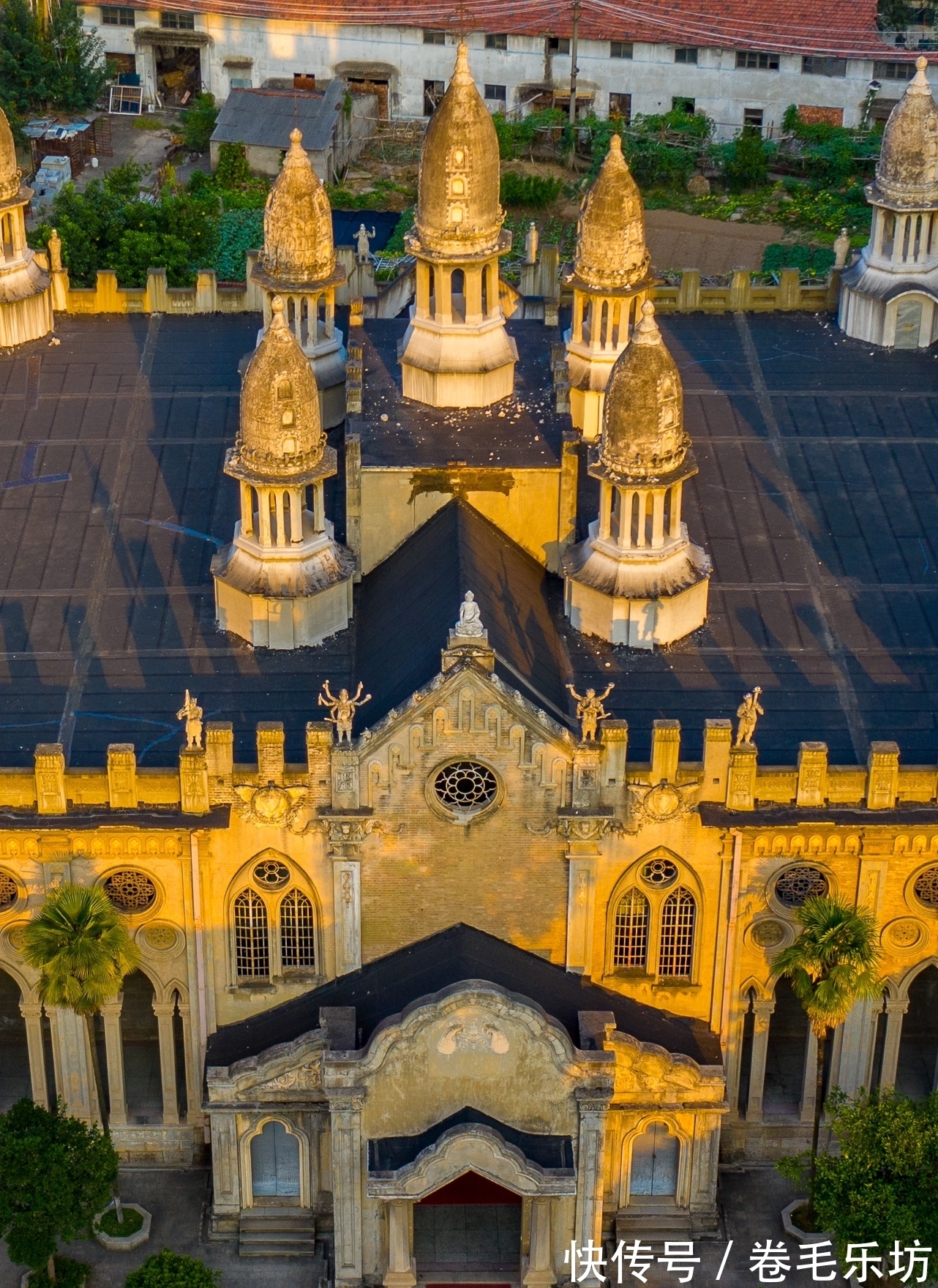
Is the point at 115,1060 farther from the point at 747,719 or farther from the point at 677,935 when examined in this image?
the point at 747,719

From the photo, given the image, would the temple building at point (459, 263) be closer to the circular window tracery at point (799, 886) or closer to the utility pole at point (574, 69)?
the circular window tracery at point (799, 886)

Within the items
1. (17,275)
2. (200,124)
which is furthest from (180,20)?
(17,275)

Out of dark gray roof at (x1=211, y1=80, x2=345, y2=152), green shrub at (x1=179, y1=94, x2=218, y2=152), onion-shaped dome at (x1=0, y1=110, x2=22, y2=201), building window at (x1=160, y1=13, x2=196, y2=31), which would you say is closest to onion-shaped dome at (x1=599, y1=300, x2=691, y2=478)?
onion-shaped dome at (x1=0, y1=110, x2=22, y2=201)

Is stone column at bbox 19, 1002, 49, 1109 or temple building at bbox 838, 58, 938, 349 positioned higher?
temple building at bbox 838, 58, 938, 349

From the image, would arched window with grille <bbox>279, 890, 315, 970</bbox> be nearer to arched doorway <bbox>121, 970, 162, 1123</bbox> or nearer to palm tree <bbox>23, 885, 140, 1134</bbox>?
arched doorway <bbox>121, 970, 162, 1123</bbox>

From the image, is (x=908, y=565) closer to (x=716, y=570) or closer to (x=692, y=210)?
(x=716, y=570)
